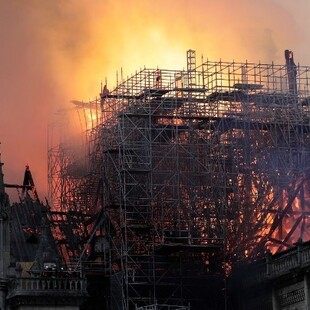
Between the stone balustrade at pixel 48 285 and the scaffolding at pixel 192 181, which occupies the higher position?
the scaffolding at pixel 192 181

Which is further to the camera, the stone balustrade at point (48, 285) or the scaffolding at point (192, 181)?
the scaffolding at point (192, 181)

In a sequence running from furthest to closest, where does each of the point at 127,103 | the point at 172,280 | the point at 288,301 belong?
the point at 127,103
the point at 172,280
the point at 288,301

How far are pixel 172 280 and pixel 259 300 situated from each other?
22.9 ft

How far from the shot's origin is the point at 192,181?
3492 inches

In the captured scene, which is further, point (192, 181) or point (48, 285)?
point (192, 181)

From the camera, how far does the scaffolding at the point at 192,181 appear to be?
8606 cm

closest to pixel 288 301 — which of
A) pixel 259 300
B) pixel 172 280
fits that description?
pixel 259 300

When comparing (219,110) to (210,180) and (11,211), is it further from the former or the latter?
(11,211)

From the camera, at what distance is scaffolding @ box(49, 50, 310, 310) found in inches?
3388

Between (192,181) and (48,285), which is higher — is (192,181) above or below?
above

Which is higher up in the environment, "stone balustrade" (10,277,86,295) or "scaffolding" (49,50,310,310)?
"scaffolding" (49,50,310,310)

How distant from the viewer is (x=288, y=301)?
7738 cm

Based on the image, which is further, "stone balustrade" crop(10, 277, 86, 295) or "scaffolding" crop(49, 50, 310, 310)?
"scaffolding" crop(49, 50, 310, 310)

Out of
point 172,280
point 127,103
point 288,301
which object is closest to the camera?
point 288,301
